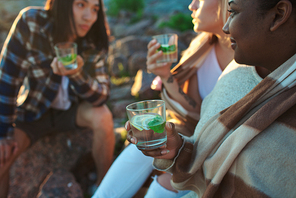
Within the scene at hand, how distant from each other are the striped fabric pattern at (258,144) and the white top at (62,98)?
84.5 inches

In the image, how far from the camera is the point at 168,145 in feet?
4.42

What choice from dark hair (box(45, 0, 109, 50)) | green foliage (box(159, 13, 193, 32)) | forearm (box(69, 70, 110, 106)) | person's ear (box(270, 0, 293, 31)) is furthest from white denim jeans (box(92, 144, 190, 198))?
green foliage (box(159, 13, 193, 32))

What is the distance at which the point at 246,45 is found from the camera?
1.19 m

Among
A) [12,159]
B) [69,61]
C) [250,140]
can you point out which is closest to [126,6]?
[69,61]

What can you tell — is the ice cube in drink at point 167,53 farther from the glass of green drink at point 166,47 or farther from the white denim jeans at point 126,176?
the white denim jeans at point 126,176

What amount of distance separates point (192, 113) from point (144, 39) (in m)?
6.20

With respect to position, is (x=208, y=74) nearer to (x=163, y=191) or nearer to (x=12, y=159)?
(x=163, y=191)

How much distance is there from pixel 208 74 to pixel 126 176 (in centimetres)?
116

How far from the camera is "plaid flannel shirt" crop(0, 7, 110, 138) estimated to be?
8.86ft

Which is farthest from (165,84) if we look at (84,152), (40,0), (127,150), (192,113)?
(40,0)

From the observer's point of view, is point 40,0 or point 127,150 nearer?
point 127,150

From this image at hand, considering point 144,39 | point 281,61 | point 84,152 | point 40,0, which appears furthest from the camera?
point 40,0

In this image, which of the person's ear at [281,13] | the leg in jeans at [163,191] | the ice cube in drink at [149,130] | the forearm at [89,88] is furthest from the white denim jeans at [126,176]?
the person's ear at [281,13]

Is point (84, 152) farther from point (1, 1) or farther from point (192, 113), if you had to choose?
point (1, 1)
